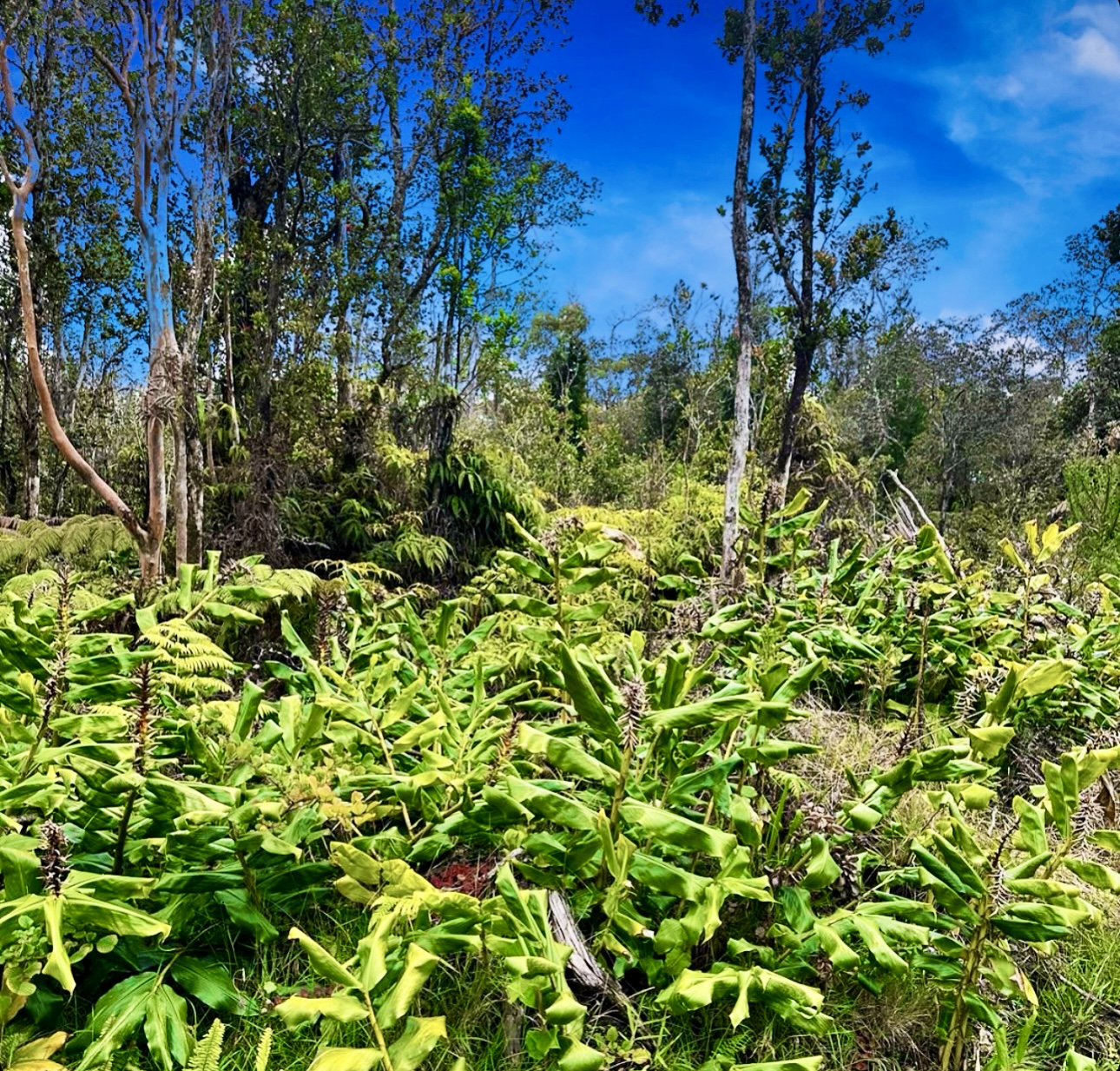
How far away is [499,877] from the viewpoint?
3.06 feet

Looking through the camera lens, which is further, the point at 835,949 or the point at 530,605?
the point at 530,605

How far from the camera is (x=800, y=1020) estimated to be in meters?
0.99

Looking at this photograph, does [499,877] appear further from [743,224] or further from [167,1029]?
[743,224]

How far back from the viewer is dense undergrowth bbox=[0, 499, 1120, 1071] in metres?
0.92

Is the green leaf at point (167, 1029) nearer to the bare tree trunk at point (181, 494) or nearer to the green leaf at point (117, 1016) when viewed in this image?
the green leaf at point (117, 1016)

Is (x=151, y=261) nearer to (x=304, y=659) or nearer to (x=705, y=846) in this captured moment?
(x=304, y=659)

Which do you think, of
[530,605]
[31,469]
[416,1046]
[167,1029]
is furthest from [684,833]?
[31,469]

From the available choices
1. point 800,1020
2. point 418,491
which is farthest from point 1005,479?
point 800,1020

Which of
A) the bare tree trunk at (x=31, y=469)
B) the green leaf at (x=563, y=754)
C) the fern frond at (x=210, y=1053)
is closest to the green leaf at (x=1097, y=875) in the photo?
the green leaf at (x=563, y=754)

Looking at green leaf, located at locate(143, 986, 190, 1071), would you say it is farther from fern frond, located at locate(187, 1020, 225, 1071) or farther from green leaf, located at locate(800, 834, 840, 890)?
green leaf, located at locate(800, 834, 840, 890)

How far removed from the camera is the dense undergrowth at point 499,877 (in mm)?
917

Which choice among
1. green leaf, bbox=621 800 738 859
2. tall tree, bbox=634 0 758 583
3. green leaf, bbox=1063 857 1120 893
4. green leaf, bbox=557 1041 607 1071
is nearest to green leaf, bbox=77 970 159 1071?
green leaf, bbox=557 1041 607 1071

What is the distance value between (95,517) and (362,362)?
3.98 metres

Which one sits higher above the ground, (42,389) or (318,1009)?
(42,389)
